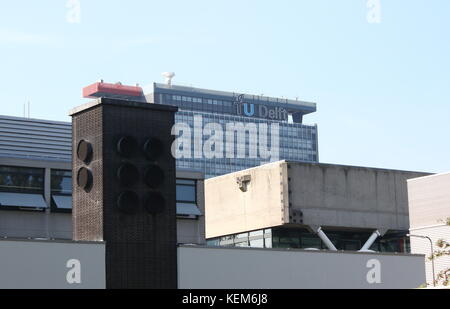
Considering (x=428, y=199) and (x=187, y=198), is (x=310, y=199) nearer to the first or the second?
(x=187, y=198)

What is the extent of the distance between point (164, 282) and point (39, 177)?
2491 centimetres

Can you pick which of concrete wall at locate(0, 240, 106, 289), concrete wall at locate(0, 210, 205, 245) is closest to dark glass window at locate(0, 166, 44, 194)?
concrete wall at locate(0, 210, 205, 245)

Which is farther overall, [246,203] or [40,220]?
[246,203]

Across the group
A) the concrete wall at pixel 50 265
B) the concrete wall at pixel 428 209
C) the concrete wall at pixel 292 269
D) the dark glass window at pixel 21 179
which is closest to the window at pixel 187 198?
the dark glass window at pixel 21 179

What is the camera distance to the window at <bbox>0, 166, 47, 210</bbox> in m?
60.0

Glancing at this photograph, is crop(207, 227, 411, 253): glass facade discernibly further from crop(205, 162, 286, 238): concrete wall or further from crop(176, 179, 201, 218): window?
crop(176, 179, 201, 218): window

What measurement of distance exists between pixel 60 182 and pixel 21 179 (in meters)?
2.56

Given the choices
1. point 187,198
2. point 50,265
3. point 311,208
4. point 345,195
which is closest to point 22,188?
point 187,198

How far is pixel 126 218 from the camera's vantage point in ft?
125

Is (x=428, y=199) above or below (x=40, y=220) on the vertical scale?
above

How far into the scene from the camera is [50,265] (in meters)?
36.3

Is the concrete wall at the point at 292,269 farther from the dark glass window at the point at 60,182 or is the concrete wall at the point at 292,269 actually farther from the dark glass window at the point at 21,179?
the dark glass window at the point at 60,182

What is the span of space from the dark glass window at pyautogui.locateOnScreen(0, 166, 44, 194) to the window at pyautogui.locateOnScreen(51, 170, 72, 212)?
0.79 m

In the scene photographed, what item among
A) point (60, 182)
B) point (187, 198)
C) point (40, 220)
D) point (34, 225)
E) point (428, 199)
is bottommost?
point (34, 225)
